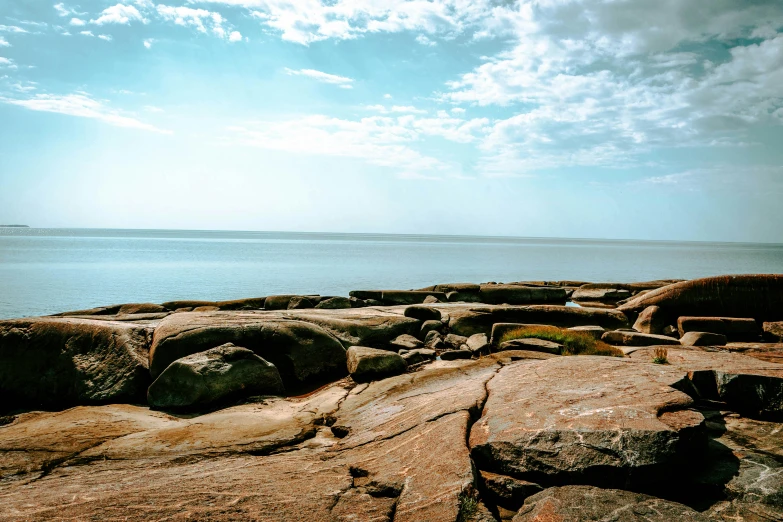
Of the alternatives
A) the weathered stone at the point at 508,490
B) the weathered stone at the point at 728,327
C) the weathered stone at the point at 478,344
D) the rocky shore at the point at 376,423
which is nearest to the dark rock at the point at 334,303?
the rocky shore at the point at 376,423

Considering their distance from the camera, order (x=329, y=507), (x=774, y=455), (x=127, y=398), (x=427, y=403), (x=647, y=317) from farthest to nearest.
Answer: (x=647, y=317) < (x=127, y=398) < (x=427, y=403) < (x=774, y=455) < (x=329, y=507)

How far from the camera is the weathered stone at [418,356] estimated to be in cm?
850

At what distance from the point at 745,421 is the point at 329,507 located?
154 inches

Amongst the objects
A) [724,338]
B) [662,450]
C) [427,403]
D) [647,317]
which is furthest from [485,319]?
[662,450]

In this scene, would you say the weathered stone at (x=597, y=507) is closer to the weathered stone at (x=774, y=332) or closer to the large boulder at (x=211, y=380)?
the large boulder at (x=211, y=380)

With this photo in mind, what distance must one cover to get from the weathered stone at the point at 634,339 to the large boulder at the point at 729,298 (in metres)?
3.79

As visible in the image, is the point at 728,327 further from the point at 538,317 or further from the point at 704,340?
the point at 538,317

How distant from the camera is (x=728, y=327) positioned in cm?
973

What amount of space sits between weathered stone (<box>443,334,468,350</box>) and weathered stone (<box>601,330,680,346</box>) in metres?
2.60

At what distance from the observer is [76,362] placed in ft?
25.9

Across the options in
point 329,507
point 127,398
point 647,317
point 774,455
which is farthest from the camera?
point 647,317

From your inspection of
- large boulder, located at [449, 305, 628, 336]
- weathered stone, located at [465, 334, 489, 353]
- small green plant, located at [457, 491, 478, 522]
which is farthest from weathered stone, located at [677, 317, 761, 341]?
small green plant, located at [457, 491, 478, 522]

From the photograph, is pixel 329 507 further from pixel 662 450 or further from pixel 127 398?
pixel 127 398

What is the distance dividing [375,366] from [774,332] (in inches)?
297
